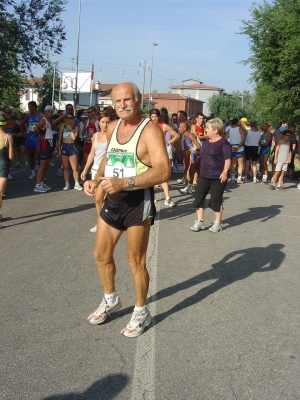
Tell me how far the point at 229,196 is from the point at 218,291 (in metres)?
7.16

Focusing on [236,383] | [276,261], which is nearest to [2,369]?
[236,383]

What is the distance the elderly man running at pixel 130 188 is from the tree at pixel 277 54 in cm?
1600

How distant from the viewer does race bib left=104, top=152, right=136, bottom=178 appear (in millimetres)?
3822

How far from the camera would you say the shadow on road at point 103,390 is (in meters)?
3.12

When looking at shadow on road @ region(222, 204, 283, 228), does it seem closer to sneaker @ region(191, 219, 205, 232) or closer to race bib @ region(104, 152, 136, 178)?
sneaker @ region(191, 219, 205, 232)

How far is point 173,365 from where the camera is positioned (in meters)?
3.58

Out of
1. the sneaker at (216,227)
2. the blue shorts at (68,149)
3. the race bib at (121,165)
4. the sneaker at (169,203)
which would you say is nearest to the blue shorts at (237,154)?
the sneaker at (169,203)

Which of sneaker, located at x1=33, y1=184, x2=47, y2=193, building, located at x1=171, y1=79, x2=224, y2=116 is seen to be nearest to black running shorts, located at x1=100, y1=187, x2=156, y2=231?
sneaker, located at x1=33, y1=184, x2=47, y2=193

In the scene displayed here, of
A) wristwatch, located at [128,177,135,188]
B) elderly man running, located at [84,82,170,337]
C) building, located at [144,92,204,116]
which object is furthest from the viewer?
building, located at [144,92,204,116]

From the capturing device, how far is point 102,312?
4215 millimetres

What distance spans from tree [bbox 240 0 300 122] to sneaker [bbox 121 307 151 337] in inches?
644

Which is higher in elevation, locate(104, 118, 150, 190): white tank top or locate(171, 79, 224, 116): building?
locate(171, 79, 224, 116): building

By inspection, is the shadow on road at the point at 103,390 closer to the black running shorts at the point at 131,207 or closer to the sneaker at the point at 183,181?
the black running shorts at the point at 131,207

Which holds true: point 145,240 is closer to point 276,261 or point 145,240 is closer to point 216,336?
point 216,336
